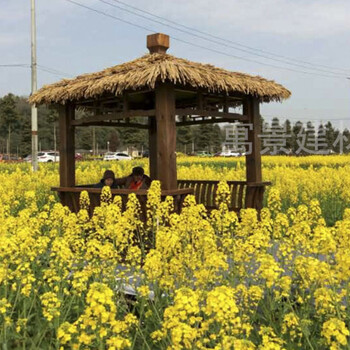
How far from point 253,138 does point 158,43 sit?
2300 mm

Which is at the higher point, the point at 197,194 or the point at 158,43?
the point at 158,43


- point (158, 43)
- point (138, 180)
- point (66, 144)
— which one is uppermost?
point (158, 43)

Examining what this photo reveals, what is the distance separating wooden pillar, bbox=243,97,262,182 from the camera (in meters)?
7.63

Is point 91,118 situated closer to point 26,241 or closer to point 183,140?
point 26,241

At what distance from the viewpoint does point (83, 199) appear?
22.1 ft

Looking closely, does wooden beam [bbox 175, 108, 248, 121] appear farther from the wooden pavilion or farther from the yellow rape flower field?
the yellow rape flower field

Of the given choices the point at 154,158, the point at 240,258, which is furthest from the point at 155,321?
the point at 154,158

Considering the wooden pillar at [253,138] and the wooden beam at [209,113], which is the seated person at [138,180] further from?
the wooden pillar at [253,138]

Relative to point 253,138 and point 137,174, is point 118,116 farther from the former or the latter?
point 253,138

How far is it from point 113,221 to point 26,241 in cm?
118

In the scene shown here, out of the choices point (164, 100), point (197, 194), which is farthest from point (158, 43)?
point (197, 194)

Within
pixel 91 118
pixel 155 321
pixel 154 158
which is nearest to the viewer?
pixel 155 321

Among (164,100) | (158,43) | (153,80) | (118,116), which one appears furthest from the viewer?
(118,116)

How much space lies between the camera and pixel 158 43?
6609 mm
